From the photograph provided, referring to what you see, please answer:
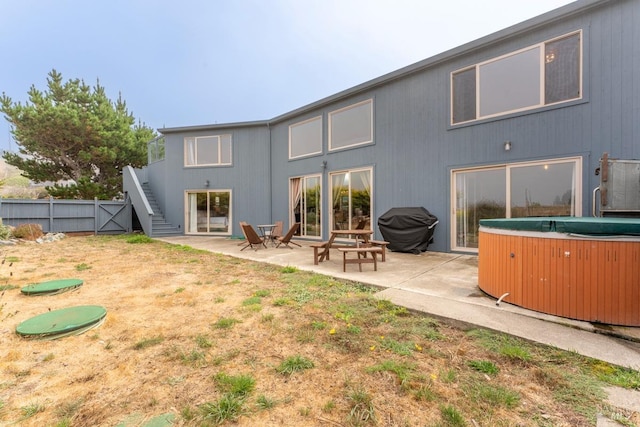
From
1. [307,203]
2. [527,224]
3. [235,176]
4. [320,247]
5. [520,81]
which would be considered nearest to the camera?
[527,224]

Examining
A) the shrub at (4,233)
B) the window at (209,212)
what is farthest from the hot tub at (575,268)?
the shrub at (4,233)

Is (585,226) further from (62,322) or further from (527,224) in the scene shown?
(62,322)

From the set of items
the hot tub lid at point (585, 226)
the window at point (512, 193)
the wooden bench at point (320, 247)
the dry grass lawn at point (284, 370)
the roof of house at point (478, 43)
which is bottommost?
the dry grass lawn at point (284, 370)

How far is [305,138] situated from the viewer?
10461 mm

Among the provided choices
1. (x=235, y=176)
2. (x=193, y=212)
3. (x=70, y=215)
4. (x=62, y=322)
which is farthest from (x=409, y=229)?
(x=70, y=215)

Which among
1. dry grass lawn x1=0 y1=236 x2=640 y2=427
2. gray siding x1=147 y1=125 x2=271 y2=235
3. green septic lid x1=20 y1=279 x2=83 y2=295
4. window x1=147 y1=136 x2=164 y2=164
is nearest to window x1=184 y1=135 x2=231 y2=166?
gray siding x1=147 y1=125 x2=271 y2=235

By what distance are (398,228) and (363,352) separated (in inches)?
206

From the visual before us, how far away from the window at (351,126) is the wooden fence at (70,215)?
1143 cm

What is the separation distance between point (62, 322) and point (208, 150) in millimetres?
10630

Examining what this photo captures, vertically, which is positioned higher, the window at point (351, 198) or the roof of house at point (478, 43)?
the roof of house at point (478, 43)

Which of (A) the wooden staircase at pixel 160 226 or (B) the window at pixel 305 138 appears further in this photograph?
(A) the wooden staircase at pixel 160 226

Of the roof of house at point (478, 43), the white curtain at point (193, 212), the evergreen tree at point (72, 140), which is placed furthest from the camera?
the evergreen tree at point (72, 140)

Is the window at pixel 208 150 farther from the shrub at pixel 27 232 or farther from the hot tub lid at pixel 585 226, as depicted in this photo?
the hot tub lid at pixel 585 226

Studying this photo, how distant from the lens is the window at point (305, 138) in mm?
10008
